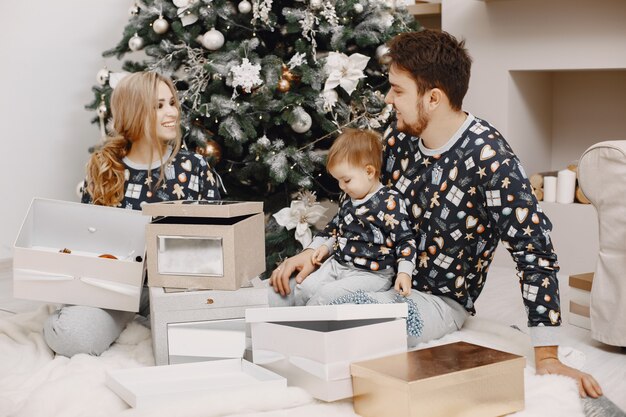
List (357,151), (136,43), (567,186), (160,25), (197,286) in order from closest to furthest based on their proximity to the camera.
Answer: (197,286)
(357,151)
(160,25)
(136,43)
(567,186)

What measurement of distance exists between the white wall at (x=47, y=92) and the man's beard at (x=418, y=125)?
221 centimetres

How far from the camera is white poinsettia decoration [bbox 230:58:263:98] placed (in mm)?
2734

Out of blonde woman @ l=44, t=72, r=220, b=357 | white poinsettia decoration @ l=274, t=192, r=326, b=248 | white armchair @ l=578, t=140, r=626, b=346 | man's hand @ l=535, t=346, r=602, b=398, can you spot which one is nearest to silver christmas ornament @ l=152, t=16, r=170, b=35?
blonde woman @ l=44, t=72, r=220, b=357

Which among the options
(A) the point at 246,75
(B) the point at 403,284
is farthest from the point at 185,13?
(B) the point at 403,284

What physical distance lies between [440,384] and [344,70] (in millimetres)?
1436

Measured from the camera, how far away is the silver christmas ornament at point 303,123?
9.02ft

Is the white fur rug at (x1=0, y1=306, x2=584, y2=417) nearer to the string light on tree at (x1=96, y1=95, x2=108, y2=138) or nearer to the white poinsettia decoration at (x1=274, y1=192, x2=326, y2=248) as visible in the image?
the white poinsettia decoration at (x1=274, y1=192, x2=326, y2=248)

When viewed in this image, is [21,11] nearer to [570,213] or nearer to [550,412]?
[570,213]

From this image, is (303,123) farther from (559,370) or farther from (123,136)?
(559,370)

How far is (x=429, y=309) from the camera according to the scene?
2.13 meters

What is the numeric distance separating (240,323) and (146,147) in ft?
2.23

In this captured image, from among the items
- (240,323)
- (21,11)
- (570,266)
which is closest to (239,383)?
(240,323)

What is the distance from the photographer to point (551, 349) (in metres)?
1.92

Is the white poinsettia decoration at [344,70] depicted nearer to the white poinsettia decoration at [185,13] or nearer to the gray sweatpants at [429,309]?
the white poinsettia decoration at [185,13]
